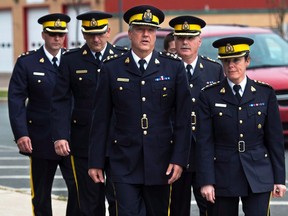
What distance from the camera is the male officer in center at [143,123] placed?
678 cm

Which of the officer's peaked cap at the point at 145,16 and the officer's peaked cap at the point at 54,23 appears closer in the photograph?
the officer's peaked cap at the point at 145,16

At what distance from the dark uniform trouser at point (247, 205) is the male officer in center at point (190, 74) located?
115 centimetres

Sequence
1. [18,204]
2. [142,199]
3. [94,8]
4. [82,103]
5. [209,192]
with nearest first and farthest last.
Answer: [209,192]
[142,199]
[82,103]
[18,204]
[94,8]

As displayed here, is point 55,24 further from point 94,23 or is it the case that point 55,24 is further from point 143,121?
point 143,121

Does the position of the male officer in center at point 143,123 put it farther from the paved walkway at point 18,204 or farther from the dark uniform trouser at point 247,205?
the paved walkway at point 18,204

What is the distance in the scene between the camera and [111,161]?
6910 mm

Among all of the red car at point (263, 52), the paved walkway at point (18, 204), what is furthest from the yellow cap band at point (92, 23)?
the red car at point (263, 52)

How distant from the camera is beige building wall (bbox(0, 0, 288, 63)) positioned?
43000mm

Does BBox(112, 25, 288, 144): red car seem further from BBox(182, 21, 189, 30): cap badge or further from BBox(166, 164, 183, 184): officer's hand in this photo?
BBox(166, 164, 183, 184): officer's hand

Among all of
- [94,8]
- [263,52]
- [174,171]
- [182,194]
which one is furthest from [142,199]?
[94,8]

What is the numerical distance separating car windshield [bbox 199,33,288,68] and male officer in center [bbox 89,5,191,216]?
821 centimetres

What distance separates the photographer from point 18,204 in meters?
10.6

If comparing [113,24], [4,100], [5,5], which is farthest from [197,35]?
[5,5]

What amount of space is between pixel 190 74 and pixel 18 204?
130 inches
